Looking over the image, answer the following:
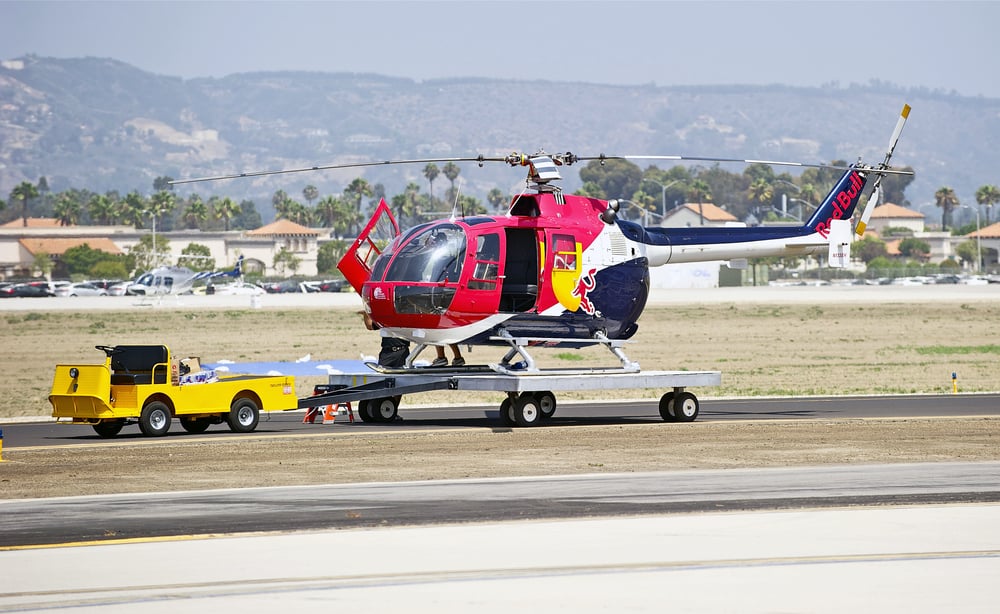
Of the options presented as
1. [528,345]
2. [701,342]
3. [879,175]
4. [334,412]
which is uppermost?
[879,175]

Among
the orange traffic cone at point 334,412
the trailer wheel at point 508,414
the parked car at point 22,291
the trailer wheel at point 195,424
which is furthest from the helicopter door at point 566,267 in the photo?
the parked car at point 22,291

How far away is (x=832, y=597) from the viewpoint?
33.4ft

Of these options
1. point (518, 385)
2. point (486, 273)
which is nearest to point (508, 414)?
point (518, 385)

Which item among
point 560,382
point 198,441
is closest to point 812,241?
point 560,382

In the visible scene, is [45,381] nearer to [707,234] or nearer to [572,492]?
[707,234]

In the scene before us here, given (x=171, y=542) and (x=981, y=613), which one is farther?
(x=171, y=542)

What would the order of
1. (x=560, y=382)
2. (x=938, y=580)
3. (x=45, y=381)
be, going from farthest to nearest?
(x=45, y=381)
(x=560, y=382)
(x=938, y=580)

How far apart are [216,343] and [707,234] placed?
28.9 m

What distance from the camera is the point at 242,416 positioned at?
23.2 meters

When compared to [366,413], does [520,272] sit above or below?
above

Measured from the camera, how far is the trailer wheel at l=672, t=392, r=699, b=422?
2502cm

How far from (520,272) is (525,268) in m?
0.12

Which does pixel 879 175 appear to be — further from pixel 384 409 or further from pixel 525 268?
pixel 384 409

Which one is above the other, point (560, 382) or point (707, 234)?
point (707, 234)
